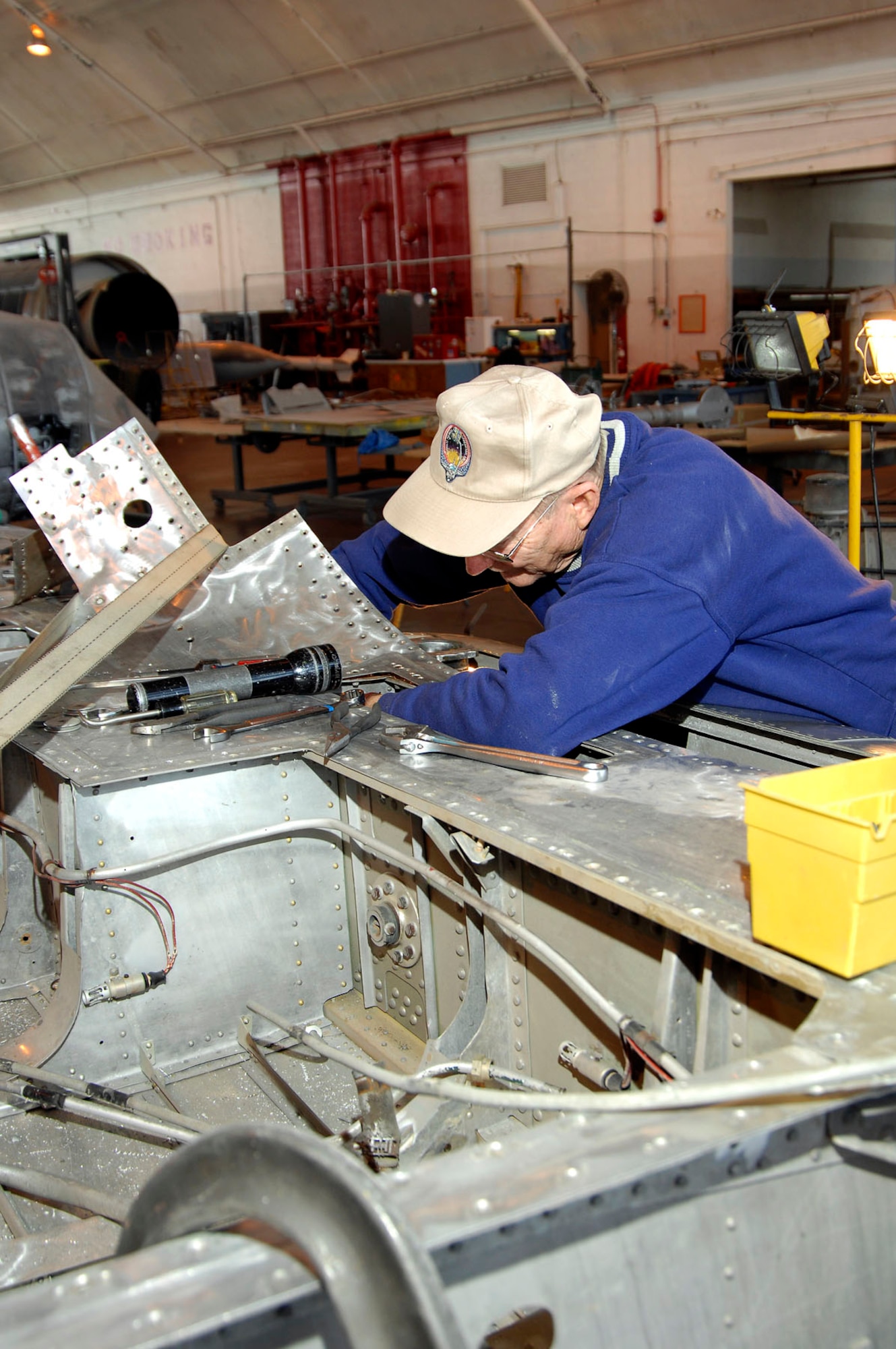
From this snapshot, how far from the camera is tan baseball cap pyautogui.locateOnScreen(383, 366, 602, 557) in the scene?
6.03 feet

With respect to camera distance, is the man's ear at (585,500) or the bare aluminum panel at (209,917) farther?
the bare aluminum panel at (209,917)

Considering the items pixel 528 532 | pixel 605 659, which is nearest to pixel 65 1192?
pixel 605 659

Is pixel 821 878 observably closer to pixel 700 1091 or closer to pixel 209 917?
pixel 700 1091

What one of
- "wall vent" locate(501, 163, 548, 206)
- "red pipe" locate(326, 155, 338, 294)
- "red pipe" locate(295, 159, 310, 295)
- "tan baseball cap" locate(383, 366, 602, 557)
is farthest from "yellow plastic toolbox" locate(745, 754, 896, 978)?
"red pipe" locate(295, 159, 310, 295)

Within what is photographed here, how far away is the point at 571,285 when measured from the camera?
483 inches

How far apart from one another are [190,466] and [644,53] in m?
6.47

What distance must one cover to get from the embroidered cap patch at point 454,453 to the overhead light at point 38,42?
51.7 ft

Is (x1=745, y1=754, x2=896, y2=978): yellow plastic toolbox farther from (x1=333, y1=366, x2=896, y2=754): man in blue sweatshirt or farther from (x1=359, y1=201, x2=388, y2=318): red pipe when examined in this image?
(x1=359, y1=201, x2=388, y2=318): red pipe

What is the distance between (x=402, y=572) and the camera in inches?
107

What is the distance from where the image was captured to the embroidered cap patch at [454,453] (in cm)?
190

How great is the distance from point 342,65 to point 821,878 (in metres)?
14.8

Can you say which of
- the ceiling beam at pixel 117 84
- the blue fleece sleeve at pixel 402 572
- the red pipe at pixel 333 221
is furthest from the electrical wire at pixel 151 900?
the ceiling beam at pixel 117 84

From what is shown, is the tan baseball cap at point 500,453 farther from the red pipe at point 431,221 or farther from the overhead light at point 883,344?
the red pipe at point 431,221

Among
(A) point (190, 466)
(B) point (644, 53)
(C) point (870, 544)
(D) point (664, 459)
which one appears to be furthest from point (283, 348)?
(D) point (664, 459)
